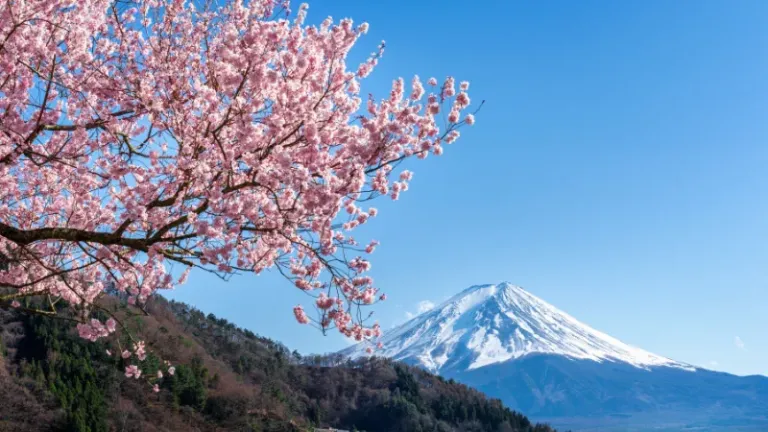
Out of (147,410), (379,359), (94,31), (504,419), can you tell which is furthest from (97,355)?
(379,359)

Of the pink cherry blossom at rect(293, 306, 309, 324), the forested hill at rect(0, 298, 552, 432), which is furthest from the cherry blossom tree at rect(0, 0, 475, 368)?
the forested hill at rect(0, 298, 552, 432)

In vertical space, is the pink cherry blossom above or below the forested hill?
below

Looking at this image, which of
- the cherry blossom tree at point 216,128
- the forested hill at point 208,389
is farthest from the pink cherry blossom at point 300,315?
the forested hill at point 208,389

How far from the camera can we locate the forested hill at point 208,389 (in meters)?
21.7

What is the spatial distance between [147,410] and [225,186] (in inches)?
911

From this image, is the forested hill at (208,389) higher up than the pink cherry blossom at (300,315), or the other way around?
the forested hill at (208,389)

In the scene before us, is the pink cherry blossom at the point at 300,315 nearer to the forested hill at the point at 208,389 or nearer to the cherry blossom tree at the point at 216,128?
the cherry blossom tree at the point at 216,128

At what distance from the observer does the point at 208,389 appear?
28.9 m

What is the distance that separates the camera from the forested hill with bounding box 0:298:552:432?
2172 cm

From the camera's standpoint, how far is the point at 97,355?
85.4ft

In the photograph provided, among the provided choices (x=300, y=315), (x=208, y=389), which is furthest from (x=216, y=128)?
(x=208, y=389)

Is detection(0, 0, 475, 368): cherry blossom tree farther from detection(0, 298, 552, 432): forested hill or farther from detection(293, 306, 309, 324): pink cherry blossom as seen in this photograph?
detection(0, 298, 552, 432): forested hill

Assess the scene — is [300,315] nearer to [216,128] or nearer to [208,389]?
[216,128]

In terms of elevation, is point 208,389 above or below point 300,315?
above
